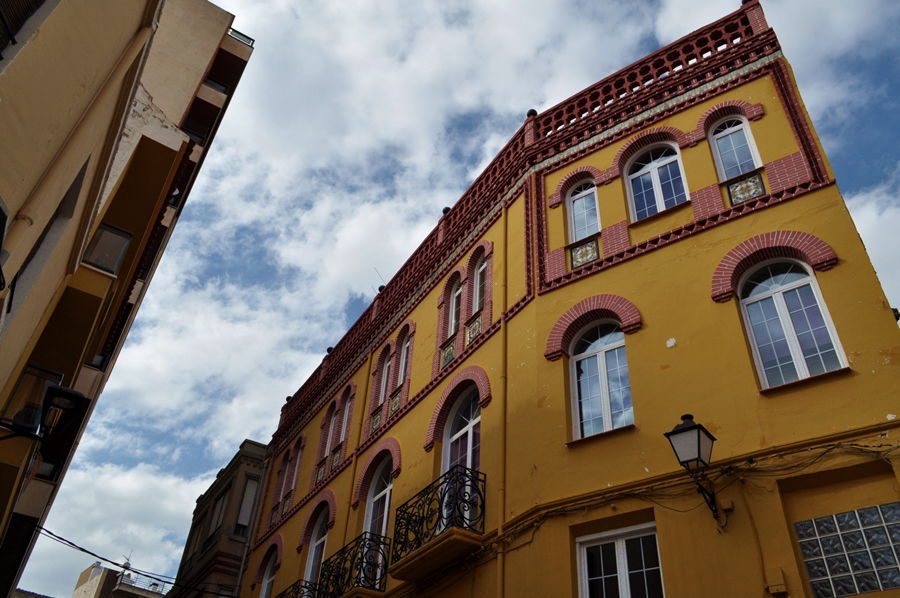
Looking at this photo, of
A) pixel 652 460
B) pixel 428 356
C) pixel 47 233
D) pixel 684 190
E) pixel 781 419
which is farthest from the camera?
pixel 428 356

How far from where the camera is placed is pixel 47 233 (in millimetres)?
7895

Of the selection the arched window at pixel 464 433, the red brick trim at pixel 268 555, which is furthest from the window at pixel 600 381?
the red brick trim at pixel 268 555

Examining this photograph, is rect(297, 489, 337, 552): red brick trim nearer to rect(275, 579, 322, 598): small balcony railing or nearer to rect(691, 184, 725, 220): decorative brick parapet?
rect(275, 579, 322, 598): small balcony railing

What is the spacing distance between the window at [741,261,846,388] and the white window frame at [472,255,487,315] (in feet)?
19.1

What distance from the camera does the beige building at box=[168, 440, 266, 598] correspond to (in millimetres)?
22422

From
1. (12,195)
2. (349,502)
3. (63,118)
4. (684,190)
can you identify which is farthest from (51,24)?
(349,502)

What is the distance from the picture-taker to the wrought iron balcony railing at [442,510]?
1183cm

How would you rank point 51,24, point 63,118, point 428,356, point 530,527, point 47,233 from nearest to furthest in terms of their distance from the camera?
point 51,24 < point 63,118 < point 47,233 < point 530,527 < point 428,356

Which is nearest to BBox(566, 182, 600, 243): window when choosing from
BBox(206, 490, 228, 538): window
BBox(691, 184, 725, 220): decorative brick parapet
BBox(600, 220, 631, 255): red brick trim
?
BBox(600, 220, 631, 255): red brick trim

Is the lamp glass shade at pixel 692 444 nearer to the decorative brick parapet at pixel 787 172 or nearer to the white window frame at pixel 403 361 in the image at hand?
the decorative brick parapet at pixel 787 172

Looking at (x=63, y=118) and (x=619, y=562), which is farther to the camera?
(x=619, y=562)

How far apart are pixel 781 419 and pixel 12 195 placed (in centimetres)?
824

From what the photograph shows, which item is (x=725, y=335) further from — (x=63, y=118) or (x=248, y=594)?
(x=248, y=594)

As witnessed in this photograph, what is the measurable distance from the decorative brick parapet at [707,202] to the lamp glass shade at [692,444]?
12.9 ft
